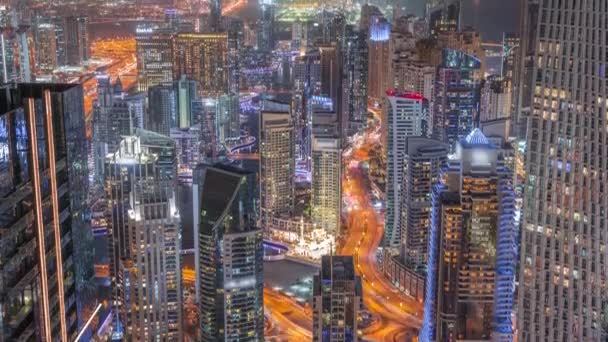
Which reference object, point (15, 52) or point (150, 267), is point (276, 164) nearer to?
point (150, 267)

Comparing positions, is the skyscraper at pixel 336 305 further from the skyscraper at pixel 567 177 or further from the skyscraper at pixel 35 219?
the skyscraper at pixel 35 219

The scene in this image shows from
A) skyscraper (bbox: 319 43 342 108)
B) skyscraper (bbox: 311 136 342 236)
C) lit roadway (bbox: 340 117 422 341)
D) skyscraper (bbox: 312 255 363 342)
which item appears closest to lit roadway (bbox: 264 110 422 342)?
lit roadway (bbox: 340 117 422 341)

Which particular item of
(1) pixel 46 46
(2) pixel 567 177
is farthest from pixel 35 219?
(1) pixel 46 46

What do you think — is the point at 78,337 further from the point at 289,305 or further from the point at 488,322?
the point at 289,305

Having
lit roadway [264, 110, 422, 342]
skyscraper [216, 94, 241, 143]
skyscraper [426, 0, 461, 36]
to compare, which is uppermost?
skyscraper [426, 0, 461, 36]

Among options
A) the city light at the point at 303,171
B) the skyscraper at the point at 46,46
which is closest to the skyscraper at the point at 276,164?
the city light at the point at 303,171

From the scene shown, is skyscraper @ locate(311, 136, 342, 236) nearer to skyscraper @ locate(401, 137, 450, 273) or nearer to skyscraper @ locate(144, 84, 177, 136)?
skyscraper @ locate(401, 137, 450, 273)
